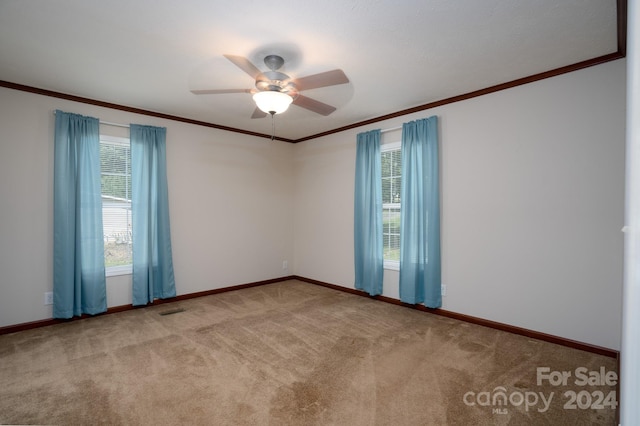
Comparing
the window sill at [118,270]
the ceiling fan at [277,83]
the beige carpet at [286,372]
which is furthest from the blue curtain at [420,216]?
the window sill at [118,270]

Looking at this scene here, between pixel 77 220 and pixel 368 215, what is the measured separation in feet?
11.9

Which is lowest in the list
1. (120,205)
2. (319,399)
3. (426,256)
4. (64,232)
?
(319,399)

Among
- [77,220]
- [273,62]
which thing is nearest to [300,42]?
[273,62]

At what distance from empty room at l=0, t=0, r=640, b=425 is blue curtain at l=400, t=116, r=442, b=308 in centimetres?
3

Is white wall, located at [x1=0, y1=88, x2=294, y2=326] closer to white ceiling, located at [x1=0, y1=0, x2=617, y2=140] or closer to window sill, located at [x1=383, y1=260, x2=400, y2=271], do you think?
white ceiling, located at [x1=0, y1=0, x2=617, y2=140]

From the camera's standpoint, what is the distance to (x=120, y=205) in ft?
13.1

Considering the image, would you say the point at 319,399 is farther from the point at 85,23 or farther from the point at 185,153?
the point at 185,153

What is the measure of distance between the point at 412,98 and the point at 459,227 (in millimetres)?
1635

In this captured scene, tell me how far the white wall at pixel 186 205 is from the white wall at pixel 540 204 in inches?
113

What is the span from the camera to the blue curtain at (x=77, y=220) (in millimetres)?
3498

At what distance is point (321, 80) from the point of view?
261 cm

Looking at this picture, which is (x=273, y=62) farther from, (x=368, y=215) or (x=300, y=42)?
(x=368, y=215)

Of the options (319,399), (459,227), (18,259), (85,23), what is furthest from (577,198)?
(18,259)

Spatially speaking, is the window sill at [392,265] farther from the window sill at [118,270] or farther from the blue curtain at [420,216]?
the window sill at [118,270]
